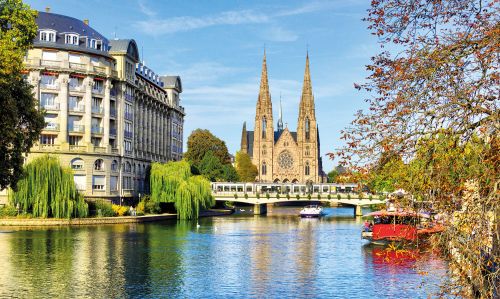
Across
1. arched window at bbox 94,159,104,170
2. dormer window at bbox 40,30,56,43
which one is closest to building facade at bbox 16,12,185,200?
dormer window at bbox 40,30,56,43

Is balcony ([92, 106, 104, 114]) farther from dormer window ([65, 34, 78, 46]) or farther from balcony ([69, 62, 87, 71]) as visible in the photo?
dormer window ([65, 34, 78, 46])

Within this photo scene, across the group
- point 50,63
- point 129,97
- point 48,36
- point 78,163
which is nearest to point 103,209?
point 78,163

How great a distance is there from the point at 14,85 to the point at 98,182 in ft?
169

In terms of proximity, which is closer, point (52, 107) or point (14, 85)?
point (14, 85)

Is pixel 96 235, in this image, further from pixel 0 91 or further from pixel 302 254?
pixel 0 91

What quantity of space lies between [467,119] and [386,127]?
1.59 metres

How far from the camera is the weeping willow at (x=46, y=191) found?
70.4 metres

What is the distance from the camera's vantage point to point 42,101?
285 ft

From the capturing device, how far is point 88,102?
89.6 metres

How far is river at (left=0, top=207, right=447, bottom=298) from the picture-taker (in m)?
32.9

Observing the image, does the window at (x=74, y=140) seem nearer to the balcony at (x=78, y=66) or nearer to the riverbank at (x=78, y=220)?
the balcony at (x=78, y=66)

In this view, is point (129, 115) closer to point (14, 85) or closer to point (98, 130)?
point (98, 130)

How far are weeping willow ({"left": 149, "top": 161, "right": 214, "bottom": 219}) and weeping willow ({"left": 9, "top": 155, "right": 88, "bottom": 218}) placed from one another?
19.4m

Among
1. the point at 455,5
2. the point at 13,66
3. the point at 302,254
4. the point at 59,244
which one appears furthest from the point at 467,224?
the point at 59,244
